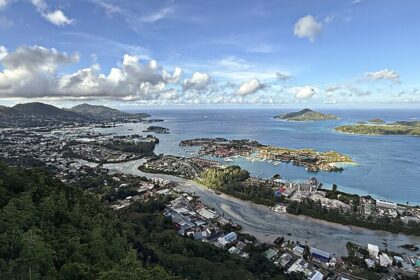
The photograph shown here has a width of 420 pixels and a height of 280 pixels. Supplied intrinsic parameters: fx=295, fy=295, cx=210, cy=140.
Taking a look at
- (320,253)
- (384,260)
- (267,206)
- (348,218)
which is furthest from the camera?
(267,206)

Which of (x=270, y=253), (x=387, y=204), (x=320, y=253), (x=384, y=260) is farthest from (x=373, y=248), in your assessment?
(x=387, y=204)

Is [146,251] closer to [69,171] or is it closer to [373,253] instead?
[373,253]

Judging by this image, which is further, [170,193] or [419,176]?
[419,176]

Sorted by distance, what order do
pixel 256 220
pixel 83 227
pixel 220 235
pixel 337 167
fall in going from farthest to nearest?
1. pixel 337 167
2. pixel 256 220
3. pixel 220 235
4. pixel 83 227

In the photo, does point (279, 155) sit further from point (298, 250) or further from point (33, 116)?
point (33, 116)

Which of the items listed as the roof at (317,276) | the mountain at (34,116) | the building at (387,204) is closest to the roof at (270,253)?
the roof at (317,276)

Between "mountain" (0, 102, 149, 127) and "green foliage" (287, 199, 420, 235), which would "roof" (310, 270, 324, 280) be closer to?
"green foliage" (287, 199, 420, 235)

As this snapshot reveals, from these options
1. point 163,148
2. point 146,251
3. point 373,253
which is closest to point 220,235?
point 146,251

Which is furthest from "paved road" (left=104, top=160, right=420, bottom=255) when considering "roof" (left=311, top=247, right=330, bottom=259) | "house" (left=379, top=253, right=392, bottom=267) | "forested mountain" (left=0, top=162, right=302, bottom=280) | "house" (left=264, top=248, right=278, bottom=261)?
"forested mountain" (left=0, top=162, right=302, bottom=280)

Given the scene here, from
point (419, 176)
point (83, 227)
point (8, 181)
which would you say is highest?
point (8, 181)

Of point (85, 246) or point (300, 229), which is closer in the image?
point (85, 246)

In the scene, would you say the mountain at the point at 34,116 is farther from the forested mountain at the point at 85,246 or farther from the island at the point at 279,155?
the forested mountain at the point at 85,246
